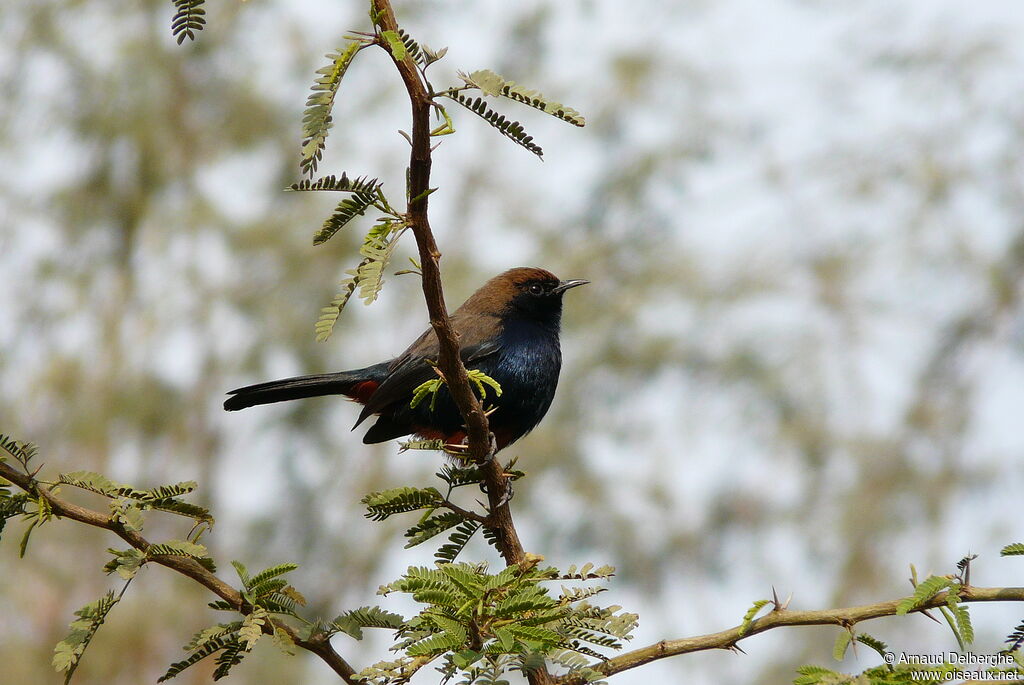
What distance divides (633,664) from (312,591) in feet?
38.2

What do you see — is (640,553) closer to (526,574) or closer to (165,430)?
(165,430)

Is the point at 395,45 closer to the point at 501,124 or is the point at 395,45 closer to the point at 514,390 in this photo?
the point at 501,124

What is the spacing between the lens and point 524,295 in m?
5.26

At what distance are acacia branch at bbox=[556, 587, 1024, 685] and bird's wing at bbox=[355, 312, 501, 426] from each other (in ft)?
6.81

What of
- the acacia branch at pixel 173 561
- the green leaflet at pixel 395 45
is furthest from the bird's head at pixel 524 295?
the green leaflet at pixel 395 45

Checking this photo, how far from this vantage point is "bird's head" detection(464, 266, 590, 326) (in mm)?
5148

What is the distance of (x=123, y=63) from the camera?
42.7 ft

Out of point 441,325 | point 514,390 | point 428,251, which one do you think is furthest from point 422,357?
point 428,251

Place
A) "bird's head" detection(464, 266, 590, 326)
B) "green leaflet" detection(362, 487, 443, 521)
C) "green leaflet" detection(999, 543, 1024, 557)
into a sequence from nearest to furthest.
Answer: "green leaflet" detection(999, 543, 1024, 557) → "green leaflet" detection(362, 487, 443, 521) → "bird's head" detection(464, 266, 590, 326)

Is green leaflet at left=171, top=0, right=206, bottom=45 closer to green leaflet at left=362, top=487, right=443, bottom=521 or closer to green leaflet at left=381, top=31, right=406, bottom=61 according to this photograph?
green leaflet at left=381, top=31, right=406, bottom=61

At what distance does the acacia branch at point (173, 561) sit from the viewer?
203cm

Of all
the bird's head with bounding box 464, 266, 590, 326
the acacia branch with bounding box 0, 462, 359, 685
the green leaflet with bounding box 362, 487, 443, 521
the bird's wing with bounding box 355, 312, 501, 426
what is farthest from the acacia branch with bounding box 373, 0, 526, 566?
the bird's head with bounding box 464, 266, 590, 326

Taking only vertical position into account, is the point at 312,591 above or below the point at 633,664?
above

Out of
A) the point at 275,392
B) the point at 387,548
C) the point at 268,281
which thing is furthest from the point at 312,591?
the point at 275,392
